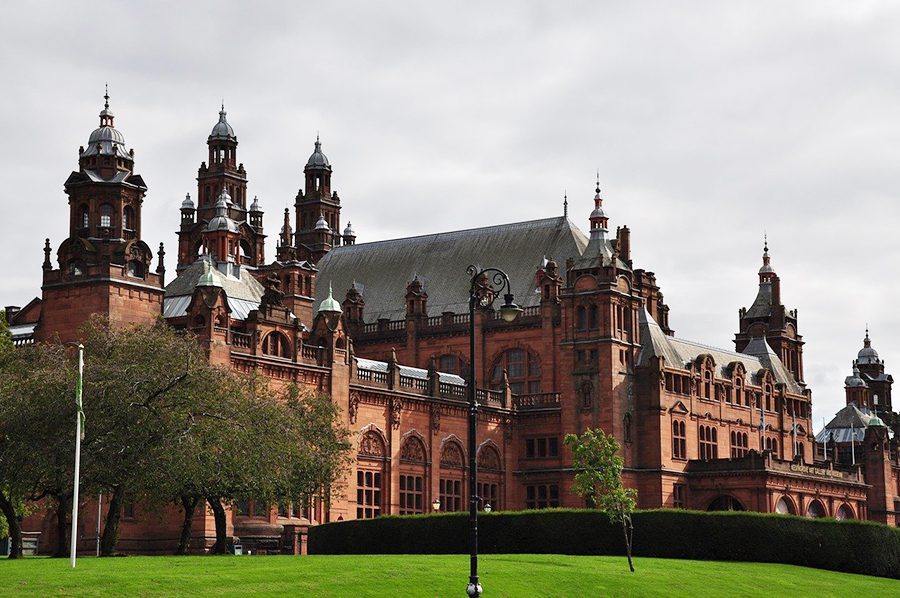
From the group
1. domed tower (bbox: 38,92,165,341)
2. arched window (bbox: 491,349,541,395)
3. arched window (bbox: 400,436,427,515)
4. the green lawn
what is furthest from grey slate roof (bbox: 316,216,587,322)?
the green lawn

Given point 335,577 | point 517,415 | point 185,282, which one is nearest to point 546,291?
point 517,415

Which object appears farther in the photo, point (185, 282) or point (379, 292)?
point (379, 292)

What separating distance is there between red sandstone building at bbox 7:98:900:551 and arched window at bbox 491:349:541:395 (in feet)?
0.53

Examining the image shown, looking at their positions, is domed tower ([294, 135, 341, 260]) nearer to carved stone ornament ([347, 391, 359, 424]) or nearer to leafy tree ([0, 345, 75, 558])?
carved stone ornament ([347, 391, 359, 424])

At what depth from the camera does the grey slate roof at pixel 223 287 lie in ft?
311

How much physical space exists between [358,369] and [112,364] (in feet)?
114

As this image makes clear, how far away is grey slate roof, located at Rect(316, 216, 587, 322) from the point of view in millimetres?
121875

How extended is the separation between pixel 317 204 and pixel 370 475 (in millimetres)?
46526

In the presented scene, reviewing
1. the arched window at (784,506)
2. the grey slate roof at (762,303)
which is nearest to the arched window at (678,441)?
the arched window at (784,506)

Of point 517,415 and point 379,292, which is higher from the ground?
point 379,292

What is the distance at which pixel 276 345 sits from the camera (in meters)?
93.2

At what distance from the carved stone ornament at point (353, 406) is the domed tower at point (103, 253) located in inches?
654

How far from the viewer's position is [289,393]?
83.6m

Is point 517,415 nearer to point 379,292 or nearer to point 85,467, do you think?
point 379,292
